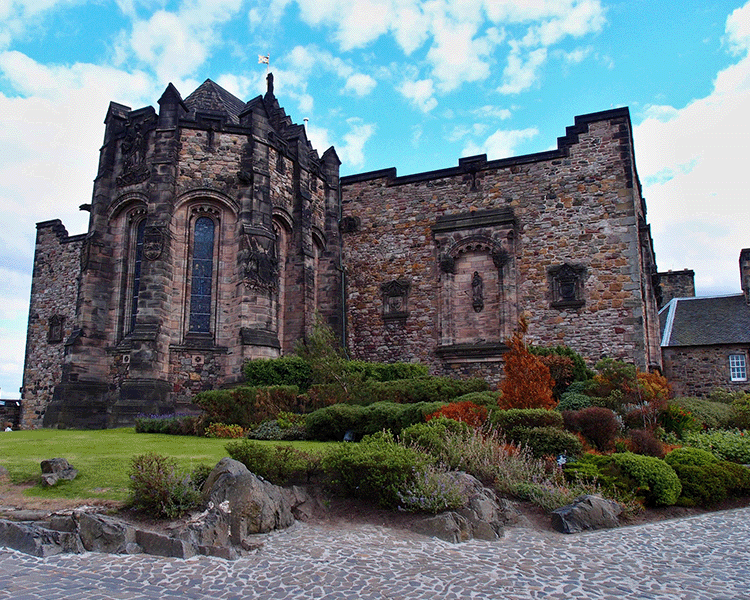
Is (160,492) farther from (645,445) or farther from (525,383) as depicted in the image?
(645,445)

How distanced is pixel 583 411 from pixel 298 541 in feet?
23.3

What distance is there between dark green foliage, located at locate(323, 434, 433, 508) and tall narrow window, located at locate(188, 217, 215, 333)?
12250mm

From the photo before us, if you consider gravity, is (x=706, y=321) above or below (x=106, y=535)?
above

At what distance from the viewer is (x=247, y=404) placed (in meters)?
15.5

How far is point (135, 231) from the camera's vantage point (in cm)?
2039

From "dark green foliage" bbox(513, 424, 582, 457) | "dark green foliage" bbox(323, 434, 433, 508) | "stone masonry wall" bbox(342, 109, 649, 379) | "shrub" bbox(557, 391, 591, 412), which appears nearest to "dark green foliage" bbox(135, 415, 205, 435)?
"dark green foliage" bbox(323, 434, 433, 508)

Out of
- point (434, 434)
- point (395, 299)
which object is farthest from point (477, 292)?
point (434, 434)

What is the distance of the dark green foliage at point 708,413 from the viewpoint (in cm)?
1498

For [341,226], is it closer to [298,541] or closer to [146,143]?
[146,143]

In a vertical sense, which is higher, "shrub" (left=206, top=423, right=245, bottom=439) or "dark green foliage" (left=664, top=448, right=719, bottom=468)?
"shrub" (left=206, top=423, right=245, bottom=439)

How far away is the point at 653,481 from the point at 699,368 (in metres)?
19.1

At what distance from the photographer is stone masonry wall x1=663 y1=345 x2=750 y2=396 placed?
2478 cm

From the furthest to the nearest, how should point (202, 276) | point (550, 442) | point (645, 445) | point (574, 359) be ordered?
point (202, 276) < point (574, 359) < point (645, 445) < point (550, 442)

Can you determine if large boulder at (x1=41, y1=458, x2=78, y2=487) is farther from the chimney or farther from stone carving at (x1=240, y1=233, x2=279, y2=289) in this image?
the chimney
